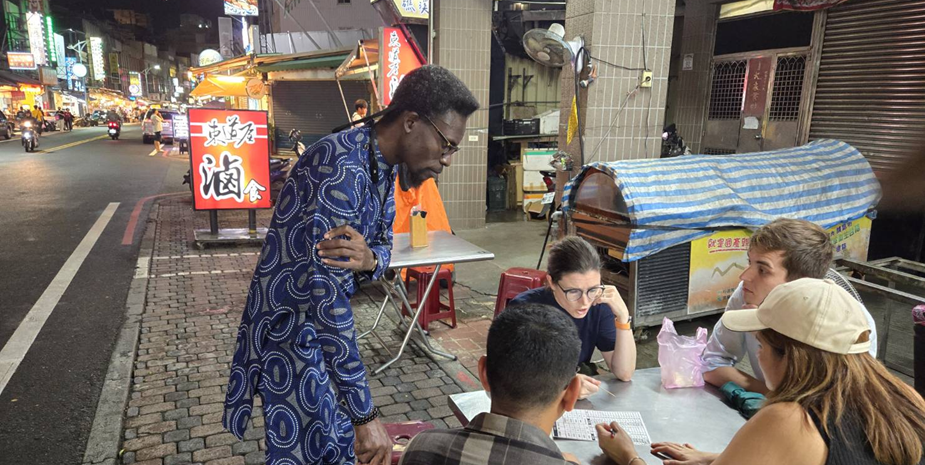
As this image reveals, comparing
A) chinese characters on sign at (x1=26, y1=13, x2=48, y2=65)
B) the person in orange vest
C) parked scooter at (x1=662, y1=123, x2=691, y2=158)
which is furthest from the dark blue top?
chinese characters on sign at (x1=26, y1=13, x2=48, y2=65)

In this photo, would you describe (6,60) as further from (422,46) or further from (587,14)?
(587,14)

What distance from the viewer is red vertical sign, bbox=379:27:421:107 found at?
26.1 ft

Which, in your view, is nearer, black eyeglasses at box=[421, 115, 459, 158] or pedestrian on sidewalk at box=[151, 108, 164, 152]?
black eyeglasses at box=[421, 115, 459, 158]

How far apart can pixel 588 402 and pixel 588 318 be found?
0.74m

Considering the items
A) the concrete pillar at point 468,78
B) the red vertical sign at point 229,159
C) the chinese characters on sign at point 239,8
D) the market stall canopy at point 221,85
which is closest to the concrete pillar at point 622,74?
the concrete pillar at point 468,78

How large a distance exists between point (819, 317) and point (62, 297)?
7090mm

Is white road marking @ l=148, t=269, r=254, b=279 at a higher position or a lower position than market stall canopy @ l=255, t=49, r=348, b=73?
lower

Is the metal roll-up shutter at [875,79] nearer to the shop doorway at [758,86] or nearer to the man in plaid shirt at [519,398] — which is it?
the shop doorway at [758,86]

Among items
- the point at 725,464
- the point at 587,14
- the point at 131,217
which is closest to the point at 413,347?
the point at 725,464

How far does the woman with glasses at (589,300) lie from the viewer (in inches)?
113

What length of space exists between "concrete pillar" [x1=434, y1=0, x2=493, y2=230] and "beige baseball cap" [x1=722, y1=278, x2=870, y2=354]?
7.60m

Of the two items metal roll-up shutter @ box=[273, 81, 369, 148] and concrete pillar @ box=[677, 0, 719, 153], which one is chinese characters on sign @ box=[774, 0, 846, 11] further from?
metal roll-up shutter @ box=[273, 81, 369, 148]

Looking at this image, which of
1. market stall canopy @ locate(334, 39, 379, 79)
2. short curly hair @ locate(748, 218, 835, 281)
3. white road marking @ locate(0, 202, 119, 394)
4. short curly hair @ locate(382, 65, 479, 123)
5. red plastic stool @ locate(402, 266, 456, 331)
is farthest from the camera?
market stall canopy @ locate(334, 39, 379, 79)

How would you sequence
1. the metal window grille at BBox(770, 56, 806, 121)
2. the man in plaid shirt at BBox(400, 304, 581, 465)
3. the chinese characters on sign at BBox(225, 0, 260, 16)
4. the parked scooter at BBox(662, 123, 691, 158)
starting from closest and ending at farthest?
the man in plaid shirt at BBox(400, 304, 581, 465) < the metal window grille at BBox(770, 56, 806, 121) < the parked scooter at BBox(662, 123, 691, 158) < the chinese characters on sign at BBox(225, 0, 260, 16)
